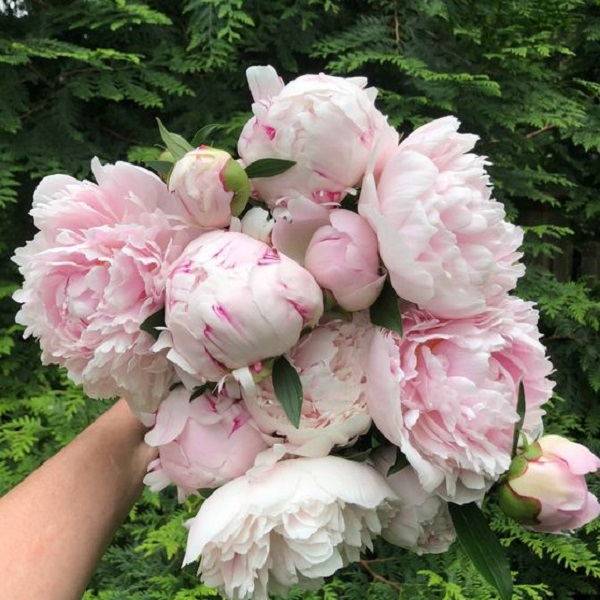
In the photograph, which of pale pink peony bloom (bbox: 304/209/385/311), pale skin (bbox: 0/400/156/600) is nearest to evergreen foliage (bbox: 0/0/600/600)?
pale skin (bbox: 0/400/156/600)

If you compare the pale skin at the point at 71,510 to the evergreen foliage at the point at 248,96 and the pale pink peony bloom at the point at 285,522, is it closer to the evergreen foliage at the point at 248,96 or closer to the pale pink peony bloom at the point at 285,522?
the pale pink peony bloom at the point at 285,522

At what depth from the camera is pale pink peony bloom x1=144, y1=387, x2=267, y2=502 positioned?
0.49m

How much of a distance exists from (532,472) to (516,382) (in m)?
0.07

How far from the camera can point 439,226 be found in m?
0.44

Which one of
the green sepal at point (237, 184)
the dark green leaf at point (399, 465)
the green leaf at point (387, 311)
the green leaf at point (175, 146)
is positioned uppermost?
the green leaf at point (175, 146)

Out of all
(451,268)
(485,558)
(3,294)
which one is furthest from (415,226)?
(3,294)

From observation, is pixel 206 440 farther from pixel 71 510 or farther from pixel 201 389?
pixel 71 510

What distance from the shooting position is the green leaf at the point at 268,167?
1.60 ft

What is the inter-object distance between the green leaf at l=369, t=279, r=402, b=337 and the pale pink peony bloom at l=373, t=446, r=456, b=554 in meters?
0.10

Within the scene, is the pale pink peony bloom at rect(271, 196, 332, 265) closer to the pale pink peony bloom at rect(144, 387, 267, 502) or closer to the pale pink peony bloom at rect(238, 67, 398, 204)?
the pale pink peony bloom at rect(238, 67, 398, 204)

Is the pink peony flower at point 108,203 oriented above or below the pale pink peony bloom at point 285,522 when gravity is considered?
above

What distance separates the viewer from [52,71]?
1660 mm

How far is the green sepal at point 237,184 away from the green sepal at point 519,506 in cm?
29

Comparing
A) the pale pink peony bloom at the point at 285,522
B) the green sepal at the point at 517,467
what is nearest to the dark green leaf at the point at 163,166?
the pale pink peony bloom at the point at 285,522
